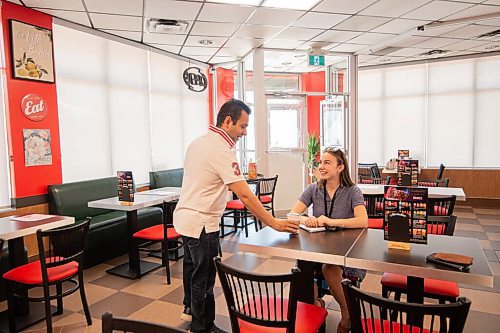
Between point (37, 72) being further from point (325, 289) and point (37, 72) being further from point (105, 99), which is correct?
point (325, 289)

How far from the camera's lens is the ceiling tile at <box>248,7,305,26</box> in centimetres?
483

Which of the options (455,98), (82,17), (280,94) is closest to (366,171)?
(455,98)

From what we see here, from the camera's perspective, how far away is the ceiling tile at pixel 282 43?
6.39 meters

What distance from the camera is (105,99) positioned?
581 cm

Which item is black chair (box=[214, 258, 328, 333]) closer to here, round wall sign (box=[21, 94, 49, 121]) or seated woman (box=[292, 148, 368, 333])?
seated woman (box=[292, 148, 368, 333])

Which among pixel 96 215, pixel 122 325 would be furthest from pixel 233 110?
pixel 96 215

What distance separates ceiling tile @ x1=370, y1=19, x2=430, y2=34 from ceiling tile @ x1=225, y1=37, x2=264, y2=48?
6.17 feet

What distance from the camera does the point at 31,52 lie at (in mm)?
4539

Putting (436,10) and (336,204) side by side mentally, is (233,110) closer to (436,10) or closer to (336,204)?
(336,204)

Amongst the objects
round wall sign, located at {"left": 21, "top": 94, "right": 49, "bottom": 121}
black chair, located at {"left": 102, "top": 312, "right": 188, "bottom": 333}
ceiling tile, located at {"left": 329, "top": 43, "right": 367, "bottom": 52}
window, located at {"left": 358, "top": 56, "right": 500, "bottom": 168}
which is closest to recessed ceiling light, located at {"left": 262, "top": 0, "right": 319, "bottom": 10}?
ceiling tile, located at {"left": 329, "top": 43, "right": 367, "bottom": 52}

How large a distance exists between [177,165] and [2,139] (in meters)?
3.46

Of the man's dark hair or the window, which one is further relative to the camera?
the window

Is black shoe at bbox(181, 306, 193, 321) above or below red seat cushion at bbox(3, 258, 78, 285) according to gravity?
below

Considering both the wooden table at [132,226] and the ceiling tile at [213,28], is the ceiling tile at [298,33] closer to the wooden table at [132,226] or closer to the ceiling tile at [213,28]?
the ceiling tile at [213,28]
